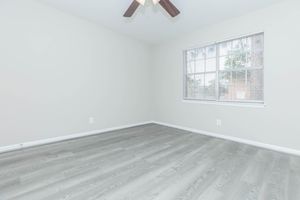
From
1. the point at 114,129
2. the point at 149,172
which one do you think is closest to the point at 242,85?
the point at 149,172

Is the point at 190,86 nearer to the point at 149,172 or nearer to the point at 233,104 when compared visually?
the point at 233,104

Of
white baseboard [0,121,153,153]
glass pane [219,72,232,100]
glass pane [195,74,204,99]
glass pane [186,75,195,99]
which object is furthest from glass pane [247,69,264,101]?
white baseboard [0,121,153,153]

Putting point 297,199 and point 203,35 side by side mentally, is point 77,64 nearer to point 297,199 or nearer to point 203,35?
point 203,35

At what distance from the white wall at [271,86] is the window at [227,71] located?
0.19 meters

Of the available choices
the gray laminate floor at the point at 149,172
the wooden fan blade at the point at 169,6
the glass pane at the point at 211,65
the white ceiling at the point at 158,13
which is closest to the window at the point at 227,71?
the glass pane at the point at 211,65

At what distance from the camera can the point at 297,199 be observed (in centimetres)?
168

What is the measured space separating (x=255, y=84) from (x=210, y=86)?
930 millimetres

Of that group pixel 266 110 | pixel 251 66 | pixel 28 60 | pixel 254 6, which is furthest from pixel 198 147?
pixel 28 60

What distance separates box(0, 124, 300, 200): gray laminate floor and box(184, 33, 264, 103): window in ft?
3.35

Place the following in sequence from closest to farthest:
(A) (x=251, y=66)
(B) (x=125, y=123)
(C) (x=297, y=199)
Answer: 1. (C) (x=297, y=199)
2. (A) (x=251, y=66)
3. (B) (x=125, y=123)

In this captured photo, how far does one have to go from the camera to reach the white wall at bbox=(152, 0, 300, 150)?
2758 mm

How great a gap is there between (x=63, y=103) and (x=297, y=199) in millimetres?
3739

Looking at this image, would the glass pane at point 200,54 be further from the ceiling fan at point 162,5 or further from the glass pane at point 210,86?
the ceiling fan at point 162,5

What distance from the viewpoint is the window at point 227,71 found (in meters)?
3.25
